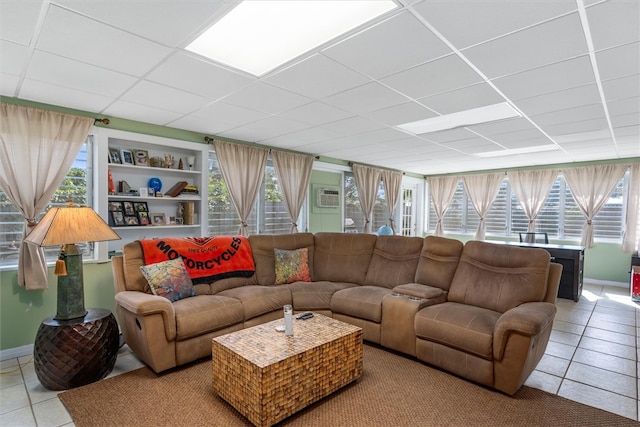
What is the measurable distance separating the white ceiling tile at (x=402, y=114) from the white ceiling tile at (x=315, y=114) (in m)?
0.33

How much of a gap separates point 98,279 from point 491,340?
3.80m

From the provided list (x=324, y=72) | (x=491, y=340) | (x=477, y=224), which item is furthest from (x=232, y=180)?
(x=477, y=224)

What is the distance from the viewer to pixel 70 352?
93.7 inches

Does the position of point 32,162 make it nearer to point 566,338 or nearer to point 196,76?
point 196,76

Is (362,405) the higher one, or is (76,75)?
(76,75)

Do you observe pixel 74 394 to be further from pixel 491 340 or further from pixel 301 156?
pixel 301 156

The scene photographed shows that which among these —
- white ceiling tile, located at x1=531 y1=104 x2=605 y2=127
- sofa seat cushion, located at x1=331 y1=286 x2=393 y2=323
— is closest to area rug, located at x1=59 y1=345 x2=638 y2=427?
sofa seat cushion, located at x1=331 y1=286 x2=393 y2=323

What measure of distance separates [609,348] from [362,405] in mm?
2749

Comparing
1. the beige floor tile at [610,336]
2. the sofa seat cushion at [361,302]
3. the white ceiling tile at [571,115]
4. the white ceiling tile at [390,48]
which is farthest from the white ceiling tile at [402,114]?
the beige floor tile at [610,336]

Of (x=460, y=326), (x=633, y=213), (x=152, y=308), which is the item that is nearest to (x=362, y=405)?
(x=460, y=326)

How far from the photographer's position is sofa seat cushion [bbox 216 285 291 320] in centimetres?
315

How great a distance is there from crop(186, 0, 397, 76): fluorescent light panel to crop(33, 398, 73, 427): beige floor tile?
253 cm

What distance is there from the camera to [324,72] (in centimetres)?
243

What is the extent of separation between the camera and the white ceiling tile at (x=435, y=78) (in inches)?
90.2
